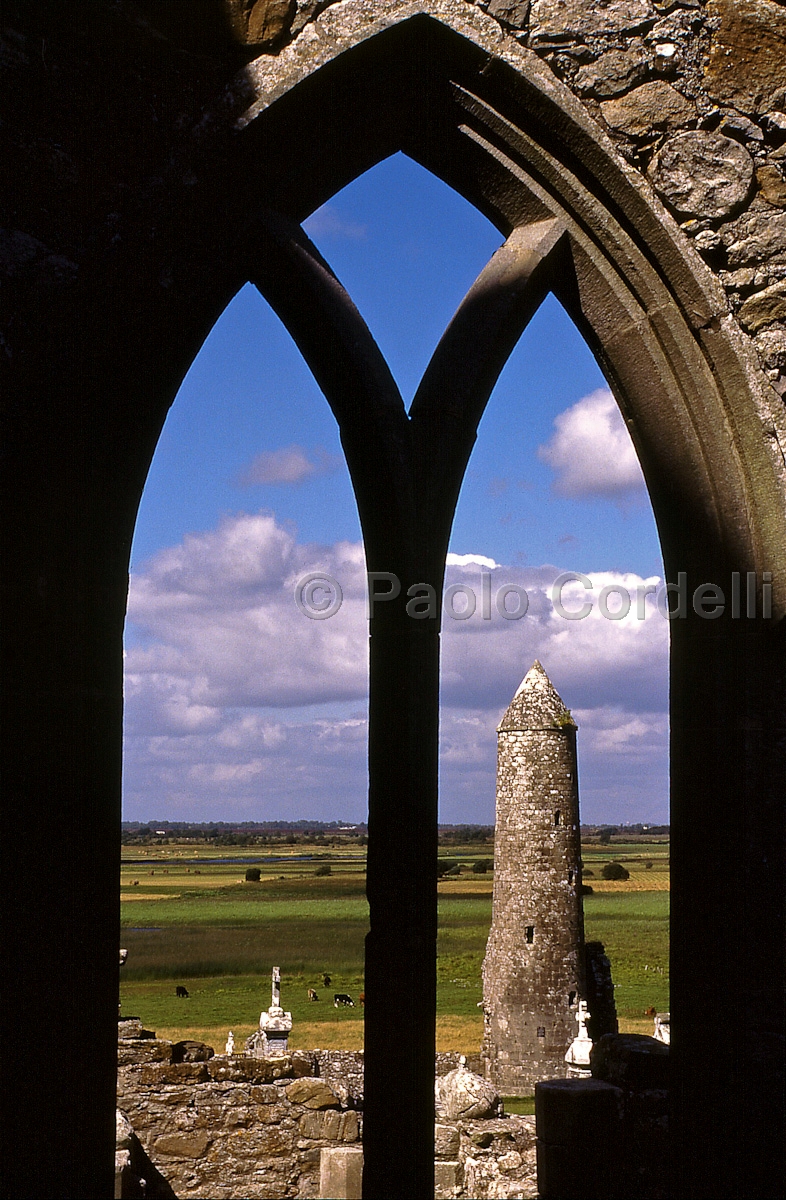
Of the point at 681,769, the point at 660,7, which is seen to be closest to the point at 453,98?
the point at 660,7

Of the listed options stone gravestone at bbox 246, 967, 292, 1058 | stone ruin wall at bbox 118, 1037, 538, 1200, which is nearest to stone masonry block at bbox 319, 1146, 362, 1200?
stone ruin wall at bbox 118, 1037, 538, 1200

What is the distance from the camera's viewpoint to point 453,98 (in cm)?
227

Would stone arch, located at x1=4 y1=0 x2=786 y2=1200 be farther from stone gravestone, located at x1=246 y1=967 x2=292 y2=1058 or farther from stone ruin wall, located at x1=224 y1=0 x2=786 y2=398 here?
stone gravestone, located at x1=246 y1=967 x2=292 y2=1058

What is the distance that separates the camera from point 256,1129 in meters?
7.61

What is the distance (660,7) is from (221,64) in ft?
2.99

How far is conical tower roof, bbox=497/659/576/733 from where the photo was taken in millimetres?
17812

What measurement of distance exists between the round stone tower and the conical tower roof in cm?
2

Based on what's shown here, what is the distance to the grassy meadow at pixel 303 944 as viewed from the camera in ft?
75.7

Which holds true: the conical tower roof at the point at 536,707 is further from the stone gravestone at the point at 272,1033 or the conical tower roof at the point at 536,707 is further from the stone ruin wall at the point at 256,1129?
A: the stone ruin wall at the point at 256,1129

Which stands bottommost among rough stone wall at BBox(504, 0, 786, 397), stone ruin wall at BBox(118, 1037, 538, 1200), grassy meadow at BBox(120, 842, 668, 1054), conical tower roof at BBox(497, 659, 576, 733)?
grassy meadow at BBox(120, 842, 668, 1054)

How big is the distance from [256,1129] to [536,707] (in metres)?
10.9

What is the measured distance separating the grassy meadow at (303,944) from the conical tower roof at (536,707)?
524 centimetres

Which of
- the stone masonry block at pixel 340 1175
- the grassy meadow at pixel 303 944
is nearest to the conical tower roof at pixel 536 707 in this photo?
the grassy meadow at pixel 303 944

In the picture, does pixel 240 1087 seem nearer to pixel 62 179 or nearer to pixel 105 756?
pixel 105 756
